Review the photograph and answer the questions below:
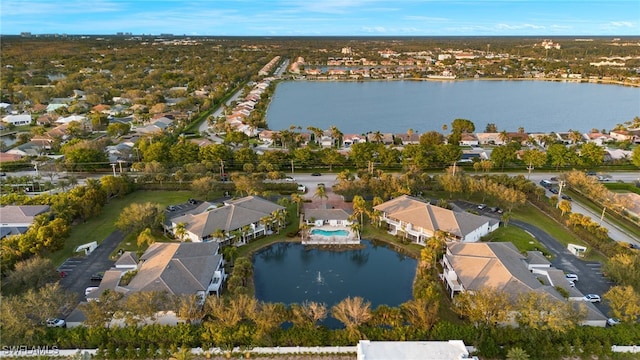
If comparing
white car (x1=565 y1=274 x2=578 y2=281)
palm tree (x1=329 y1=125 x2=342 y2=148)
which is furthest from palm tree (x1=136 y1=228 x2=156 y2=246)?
palm tree (x1=329 y1=125 x2=342 y2=148)

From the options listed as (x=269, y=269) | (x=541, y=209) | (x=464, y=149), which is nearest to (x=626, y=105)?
(x=464, y=149)

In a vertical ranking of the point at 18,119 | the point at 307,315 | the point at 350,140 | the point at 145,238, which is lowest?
the point at 307,315

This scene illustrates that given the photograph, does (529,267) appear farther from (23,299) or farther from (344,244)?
(23,299)

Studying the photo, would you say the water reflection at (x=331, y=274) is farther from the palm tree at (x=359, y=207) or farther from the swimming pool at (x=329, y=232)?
the palm tree at (x=359, y=207)

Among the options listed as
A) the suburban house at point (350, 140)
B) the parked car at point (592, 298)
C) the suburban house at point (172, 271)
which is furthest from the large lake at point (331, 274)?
the suburban house at point (350, 140)

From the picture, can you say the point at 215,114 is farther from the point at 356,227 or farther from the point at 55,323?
the point at 55,323

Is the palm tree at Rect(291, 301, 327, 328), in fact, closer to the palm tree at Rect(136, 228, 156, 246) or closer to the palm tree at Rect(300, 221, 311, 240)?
the palm tree at Rect(300, 221, 311, 240)

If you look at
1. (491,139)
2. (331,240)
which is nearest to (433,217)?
(331,240)
